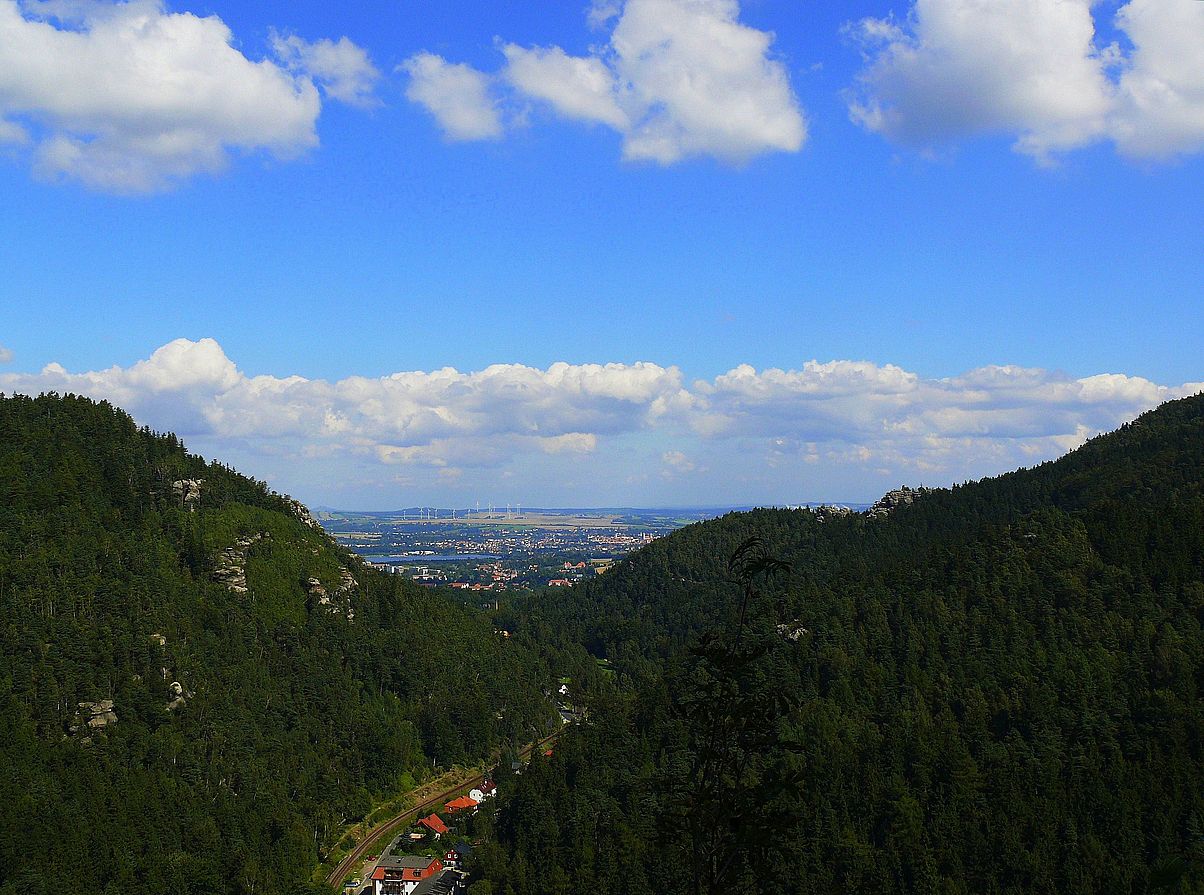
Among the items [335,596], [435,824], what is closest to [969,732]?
[435,824]

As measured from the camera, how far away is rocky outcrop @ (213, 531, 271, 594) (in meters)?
138

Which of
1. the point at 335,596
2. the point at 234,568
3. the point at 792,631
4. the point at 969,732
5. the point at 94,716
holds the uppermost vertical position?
the point at 234,568

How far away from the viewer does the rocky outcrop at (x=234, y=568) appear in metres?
138

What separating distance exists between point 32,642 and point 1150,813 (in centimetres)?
11187

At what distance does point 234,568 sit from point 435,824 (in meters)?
52.8

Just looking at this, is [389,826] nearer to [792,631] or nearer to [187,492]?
[792,631]

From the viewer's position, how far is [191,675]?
377ft

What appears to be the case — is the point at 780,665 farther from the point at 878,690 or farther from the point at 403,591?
the point at 403,591

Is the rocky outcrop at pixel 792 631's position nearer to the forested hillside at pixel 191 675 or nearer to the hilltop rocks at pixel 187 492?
the forested hillside at pixel 191 675

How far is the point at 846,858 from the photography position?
274ft

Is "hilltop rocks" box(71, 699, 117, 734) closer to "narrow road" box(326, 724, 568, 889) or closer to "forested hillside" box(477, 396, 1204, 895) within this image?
"narrow road" box(326, 724, 568, 889)

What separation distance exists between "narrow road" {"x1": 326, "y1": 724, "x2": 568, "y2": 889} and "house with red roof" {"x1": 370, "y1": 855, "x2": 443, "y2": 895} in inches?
137

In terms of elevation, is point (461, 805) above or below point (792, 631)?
Answer: below

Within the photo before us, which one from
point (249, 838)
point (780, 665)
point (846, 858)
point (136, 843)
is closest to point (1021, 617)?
point (780, 665)
